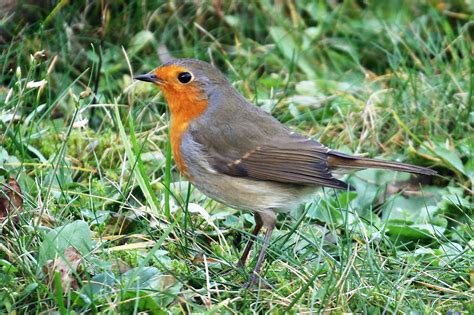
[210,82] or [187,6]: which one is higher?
[210,82]

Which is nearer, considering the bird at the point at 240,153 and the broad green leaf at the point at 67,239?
the broad green leaf at the point at 67,239

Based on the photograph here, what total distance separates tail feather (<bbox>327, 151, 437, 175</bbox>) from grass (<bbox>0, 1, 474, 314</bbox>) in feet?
0.60

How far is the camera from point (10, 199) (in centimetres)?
392

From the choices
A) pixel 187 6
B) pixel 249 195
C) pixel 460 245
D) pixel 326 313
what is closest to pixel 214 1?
pixel 187 6

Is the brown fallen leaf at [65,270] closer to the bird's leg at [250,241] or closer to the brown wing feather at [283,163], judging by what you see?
the bird's leg at [250,241]

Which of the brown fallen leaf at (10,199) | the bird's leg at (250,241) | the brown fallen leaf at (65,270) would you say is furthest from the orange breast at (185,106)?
the brown fallen leaf at (65,270)

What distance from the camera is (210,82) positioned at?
461 centimetres

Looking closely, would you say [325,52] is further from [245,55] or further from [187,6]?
[187,6]

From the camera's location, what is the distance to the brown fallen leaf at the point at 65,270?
3.44 m

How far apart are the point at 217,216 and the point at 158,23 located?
208cm

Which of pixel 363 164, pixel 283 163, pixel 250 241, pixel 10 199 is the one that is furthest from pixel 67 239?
pixel 363 164

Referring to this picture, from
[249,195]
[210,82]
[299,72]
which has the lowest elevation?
[299,72]

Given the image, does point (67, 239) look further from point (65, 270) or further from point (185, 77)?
point (185, 77)

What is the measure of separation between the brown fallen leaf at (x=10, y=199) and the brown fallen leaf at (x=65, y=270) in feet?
1.36
